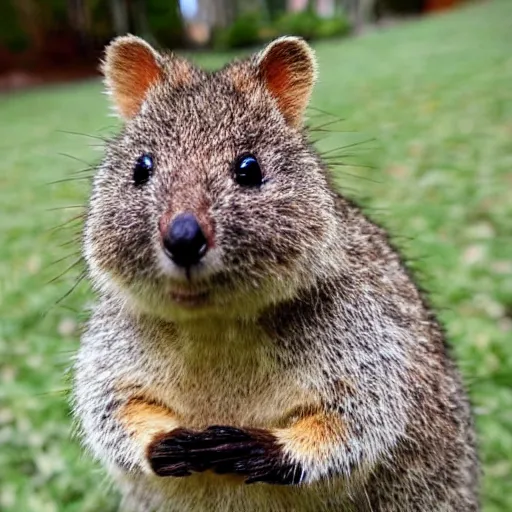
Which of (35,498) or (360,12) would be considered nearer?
(35,498)

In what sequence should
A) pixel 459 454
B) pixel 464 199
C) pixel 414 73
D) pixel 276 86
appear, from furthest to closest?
pixel 414 73
pixel 464 199
pixel 459 454
pixel 276 86

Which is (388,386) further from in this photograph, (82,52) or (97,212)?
(82,52)

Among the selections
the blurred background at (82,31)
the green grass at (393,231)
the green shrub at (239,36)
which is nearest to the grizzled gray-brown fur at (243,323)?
the green grass at (393,231)

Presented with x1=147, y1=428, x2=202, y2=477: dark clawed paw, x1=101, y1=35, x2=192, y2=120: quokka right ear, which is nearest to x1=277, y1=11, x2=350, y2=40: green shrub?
x1=101, y1=35, x2=192, y2=120: quokka right ear

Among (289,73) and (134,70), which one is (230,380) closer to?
(289,73)

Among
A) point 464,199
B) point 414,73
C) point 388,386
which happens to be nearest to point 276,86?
point 388,386

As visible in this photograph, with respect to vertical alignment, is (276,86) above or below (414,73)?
above

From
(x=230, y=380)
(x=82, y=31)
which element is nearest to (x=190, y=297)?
(x=230, y=380)

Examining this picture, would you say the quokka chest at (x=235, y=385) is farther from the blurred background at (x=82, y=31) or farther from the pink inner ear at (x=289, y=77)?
the blurred background at (x=82, y=31)
